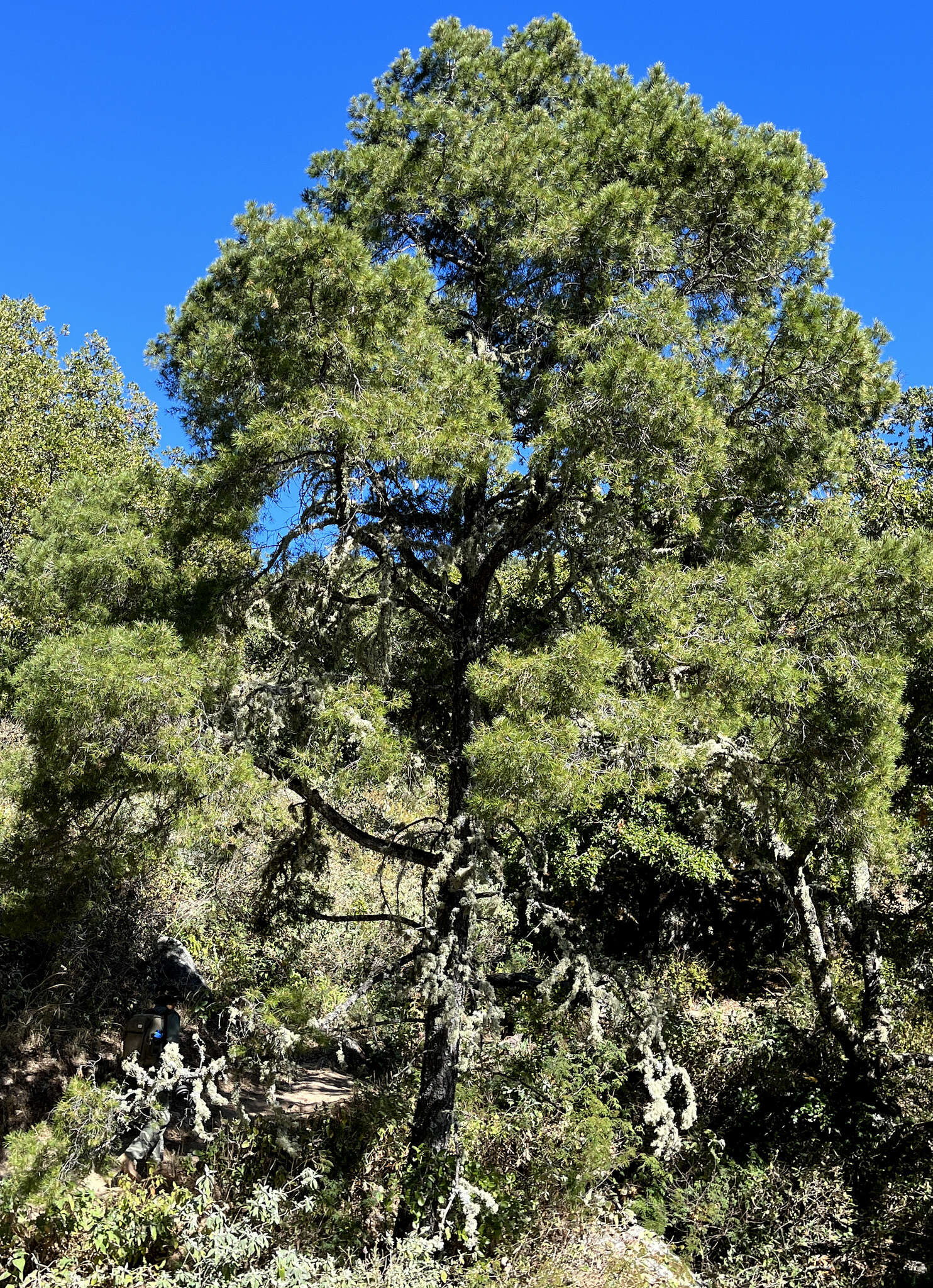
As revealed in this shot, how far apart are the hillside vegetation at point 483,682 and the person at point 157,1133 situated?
134 mm

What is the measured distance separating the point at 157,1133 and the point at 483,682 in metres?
4.25

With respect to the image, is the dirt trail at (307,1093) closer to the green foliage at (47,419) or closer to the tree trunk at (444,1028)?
the tree trunk at (444,1028)

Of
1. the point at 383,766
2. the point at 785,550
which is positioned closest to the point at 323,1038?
the point at 383,766

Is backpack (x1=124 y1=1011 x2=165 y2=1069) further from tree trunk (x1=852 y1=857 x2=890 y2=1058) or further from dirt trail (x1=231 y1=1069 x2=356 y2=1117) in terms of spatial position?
tree trunk (x1=852 y1=857 x2=890 y2=1058)

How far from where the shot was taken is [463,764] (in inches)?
237

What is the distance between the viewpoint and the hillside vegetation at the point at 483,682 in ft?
15.3

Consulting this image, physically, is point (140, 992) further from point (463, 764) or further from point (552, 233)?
point (552, 233)

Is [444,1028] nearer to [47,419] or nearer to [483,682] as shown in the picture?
[483,682]

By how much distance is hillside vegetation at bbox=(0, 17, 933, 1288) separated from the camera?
465 cm

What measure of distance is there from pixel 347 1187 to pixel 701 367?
631cm

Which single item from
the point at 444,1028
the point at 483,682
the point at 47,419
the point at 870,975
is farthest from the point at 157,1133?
the point at 47,419

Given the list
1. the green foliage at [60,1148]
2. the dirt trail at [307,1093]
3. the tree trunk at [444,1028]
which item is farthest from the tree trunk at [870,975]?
the green foliage at [60,1148]

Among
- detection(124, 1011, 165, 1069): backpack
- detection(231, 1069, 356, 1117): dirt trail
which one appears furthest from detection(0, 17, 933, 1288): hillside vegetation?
detection(231, 1069, 356, 1117): dirt trail

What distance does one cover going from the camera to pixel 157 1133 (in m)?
6.04
